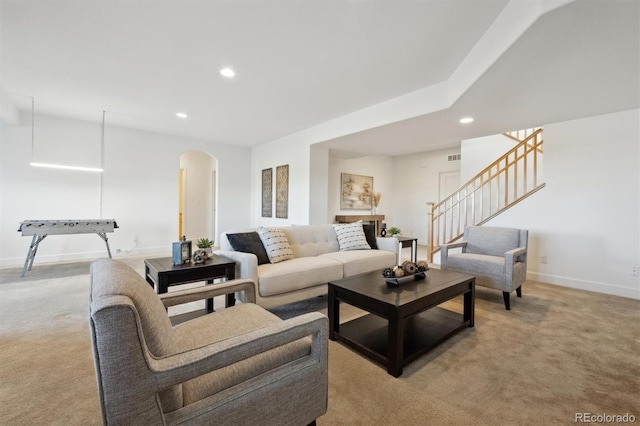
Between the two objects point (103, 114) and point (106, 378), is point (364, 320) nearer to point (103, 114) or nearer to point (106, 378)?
point (106, 378)

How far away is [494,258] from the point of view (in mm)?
3199

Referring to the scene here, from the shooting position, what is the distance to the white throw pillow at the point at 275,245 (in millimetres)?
2840

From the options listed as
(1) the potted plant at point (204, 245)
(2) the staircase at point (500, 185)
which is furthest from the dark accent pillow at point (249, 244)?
(2) the staircase at point (500, 185)

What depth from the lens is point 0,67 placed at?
311cm

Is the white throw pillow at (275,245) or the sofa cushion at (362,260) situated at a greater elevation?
the white throw pillow at (275,245)

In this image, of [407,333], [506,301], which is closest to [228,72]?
[407,333]

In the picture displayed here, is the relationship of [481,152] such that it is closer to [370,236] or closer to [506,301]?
[370,236]

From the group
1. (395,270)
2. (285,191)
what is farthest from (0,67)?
(395,270)

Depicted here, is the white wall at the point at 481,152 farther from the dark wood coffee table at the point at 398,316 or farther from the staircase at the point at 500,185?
the dark wood coffee table at the point at 398,316

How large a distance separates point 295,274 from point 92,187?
4971 millimetres

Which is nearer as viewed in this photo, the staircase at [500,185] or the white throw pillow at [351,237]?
the white throw pillow at [351,237]

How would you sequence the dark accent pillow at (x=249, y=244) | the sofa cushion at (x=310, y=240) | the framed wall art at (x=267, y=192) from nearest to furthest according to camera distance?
the dark accent pillow at (x=249, y=244) → the sofa cushion at (x=310, y=240) → the framed wall art at (x=267, y=192)

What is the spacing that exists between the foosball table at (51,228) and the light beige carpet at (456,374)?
4.78ft

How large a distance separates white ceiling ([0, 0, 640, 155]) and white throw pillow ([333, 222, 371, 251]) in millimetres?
1633
